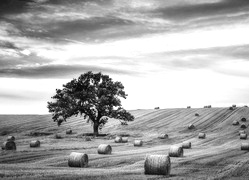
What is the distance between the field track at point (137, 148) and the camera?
14.6 m

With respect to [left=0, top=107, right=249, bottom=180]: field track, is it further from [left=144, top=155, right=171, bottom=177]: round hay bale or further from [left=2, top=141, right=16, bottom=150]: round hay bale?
[left=2, top=141, right=16, bottom=150]: round hay bale

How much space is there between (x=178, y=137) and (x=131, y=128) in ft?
43.2

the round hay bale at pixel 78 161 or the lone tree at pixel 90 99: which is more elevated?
the lone tree at pixel 90 99

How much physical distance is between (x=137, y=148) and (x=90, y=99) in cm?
1914

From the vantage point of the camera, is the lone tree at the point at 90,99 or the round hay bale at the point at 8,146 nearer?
the round hay bale at the point at 8,146

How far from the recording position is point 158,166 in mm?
14766

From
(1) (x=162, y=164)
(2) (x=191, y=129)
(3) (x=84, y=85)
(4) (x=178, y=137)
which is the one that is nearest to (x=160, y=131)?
(2) (x=191, y=129)

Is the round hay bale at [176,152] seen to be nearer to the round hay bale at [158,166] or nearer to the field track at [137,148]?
the field track at [137,148]

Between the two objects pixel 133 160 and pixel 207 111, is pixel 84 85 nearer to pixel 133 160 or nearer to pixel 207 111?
pixel 207 111

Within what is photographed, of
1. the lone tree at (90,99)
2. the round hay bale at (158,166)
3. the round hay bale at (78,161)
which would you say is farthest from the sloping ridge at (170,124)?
the round hay bale at (158,166)

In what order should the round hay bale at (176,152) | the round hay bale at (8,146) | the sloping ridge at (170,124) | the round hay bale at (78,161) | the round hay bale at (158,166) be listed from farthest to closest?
the sloping ridge at (170,124) → the round hay bale at (8,146) → the round hay bale at (176,152) → the round hay bale at (78,161) → the round hay bale at (158,166)

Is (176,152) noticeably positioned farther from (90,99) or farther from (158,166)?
(90,99)

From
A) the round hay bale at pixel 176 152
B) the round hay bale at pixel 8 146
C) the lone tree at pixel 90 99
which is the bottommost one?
the round hay bale at pixel 176 152

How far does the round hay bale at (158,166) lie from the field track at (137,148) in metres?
0.43
